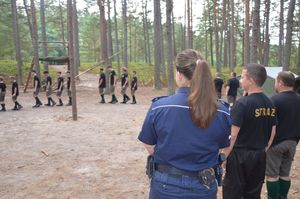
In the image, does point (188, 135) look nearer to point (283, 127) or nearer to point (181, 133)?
point (181, 133)

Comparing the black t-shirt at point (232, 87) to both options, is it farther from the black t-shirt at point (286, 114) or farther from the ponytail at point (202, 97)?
the ponytail at point (202, 97)

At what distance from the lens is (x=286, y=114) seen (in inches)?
179

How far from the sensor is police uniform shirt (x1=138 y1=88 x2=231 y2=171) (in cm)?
253

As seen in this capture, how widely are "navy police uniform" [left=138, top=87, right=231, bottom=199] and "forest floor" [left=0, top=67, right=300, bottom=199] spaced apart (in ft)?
11.1

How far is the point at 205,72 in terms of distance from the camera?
2.53 m

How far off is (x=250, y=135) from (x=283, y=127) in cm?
96

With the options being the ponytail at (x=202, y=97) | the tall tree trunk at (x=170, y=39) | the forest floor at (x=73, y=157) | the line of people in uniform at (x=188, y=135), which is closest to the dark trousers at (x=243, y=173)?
the line of people in uniform at (x=188, y=135)

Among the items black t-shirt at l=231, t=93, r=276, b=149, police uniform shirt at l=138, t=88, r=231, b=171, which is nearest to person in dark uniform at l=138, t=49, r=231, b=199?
police uniform shirt at l=138, t=88, r=231, b=171

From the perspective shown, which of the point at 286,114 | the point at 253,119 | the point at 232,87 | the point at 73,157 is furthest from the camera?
the point at 232,87

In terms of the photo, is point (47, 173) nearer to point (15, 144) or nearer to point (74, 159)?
point (74, 159)

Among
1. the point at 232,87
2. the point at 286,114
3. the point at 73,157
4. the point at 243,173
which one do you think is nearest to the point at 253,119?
the point at 243,173

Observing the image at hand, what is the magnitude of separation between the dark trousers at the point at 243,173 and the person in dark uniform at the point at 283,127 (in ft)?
2.43

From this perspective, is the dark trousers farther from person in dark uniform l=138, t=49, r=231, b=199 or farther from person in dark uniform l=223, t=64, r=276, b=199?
person in dark uniform l=138, t=49, r=231, b=199

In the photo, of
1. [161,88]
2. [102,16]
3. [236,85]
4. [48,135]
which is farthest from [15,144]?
[161,88]
